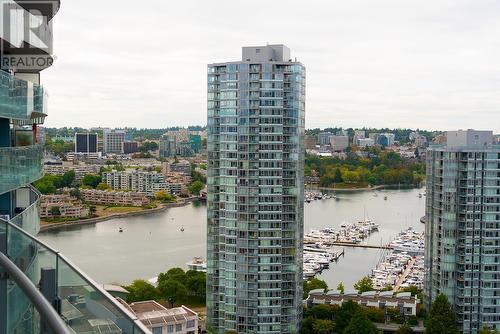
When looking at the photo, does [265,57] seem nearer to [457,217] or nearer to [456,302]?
[457,217]

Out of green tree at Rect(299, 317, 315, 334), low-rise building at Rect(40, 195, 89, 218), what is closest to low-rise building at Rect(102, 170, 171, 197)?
low-rise building at Rect(40, 195, 89, 218)

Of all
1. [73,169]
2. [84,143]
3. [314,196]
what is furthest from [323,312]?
[84,143]

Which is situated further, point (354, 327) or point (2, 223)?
point (354, 327)

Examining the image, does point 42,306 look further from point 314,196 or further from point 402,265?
point 314,196

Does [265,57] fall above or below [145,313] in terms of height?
A: above

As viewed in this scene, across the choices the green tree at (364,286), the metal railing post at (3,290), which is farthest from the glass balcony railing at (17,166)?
the green tree at (364,286)

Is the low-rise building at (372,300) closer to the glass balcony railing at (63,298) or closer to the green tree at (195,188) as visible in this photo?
the glass balcony railing at (63,298)

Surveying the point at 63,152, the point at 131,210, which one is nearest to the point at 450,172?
the point at 131,210
